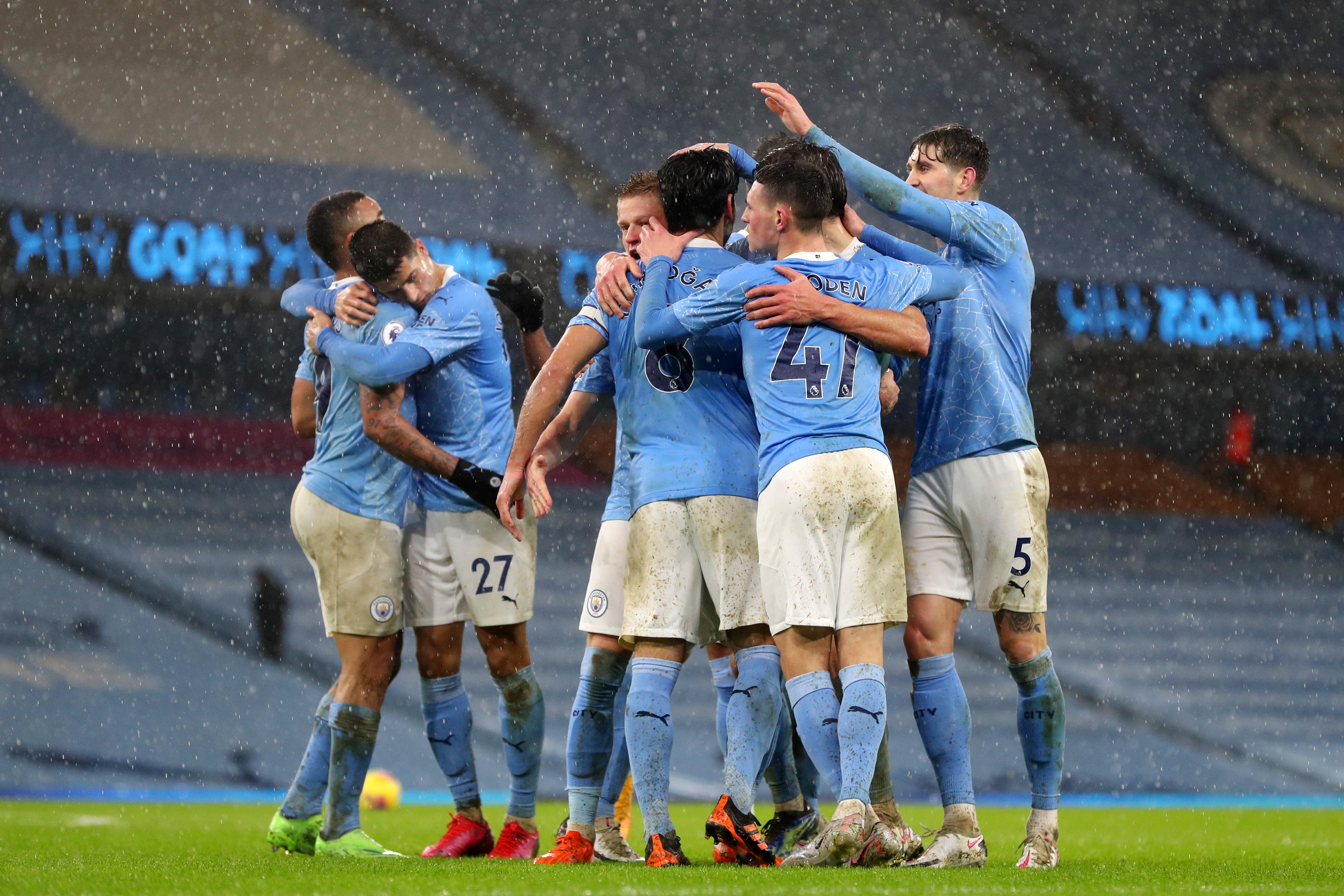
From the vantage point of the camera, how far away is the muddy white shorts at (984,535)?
3.51 meters

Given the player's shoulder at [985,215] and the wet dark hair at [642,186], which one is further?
the wet dark hair at [642,186]

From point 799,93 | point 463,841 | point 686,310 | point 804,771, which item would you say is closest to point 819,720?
point 804,771

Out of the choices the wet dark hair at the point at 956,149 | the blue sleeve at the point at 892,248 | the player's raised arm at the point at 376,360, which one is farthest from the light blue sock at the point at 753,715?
the wet dark hair at the point at 956,149

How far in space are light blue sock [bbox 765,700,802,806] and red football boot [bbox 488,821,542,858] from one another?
0.78m

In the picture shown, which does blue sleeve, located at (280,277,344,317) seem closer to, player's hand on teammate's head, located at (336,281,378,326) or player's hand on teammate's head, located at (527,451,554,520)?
player's hand on teammate's head, located at (336,281,378,326)

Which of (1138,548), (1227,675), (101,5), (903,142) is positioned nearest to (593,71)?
(903,142)

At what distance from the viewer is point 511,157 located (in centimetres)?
1314

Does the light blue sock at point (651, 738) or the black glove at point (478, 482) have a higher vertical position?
the black glove at point (478, 482)

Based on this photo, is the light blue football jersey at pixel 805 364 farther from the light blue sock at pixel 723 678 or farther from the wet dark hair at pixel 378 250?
the wet dark hair at pixel 378 250

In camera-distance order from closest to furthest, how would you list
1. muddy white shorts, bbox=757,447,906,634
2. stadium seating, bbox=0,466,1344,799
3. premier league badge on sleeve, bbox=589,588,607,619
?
muddy white shorts, bbox=757,447,906,634
premier league badge on sleeve, bbox=589,588,607,619
stadium seating, bbox=0,466,1344,799

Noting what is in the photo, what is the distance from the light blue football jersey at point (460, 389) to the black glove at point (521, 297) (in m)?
0.08

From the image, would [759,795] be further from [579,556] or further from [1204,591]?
[1204,591]

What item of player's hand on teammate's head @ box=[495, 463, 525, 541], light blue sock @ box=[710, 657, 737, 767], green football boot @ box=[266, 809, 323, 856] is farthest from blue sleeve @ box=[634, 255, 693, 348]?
green football boot @ box=[266, 809, 323, 856]

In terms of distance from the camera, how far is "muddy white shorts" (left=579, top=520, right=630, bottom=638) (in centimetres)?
367
